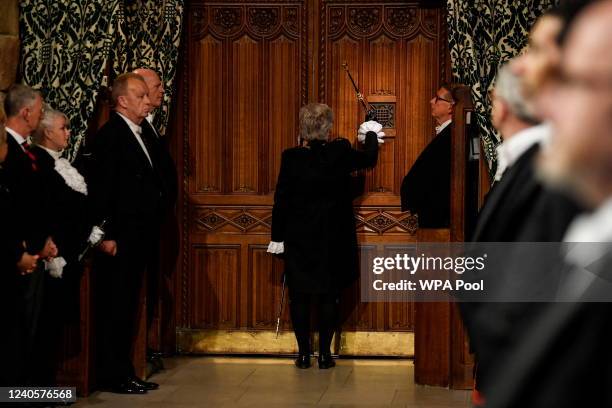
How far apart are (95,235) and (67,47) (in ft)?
4.19

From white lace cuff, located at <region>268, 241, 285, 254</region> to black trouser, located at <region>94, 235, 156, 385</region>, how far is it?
3.09ft

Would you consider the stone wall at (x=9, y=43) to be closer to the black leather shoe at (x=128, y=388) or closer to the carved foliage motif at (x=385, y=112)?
the black leather shoe at (x=128, y=388)

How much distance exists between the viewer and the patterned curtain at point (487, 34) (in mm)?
5668

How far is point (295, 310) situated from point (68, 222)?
1669 millimetres

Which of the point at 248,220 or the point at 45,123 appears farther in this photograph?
the point at 248,220

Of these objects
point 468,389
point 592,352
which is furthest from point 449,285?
point 592,352

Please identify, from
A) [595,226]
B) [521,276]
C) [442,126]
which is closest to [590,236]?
[595,226]

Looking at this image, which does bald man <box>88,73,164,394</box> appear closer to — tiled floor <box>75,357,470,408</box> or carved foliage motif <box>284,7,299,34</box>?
tiled floor <box>75,357,470,408</box>

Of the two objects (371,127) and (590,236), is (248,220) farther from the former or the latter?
(590,236)

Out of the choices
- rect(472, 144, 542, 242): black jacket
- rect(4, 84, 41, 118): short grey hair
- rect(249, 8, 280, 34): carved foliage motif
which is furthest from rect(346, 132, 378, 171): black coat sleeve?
rect(472, 144, 542, 242): black jacket

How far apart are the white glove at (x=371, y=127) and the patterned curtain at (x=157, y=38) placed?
3.80ft

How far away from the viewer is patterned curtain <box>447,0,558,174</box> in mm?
5668

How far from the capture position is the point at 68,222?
4762 mm

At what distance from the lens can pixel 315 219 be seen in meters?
5.90
